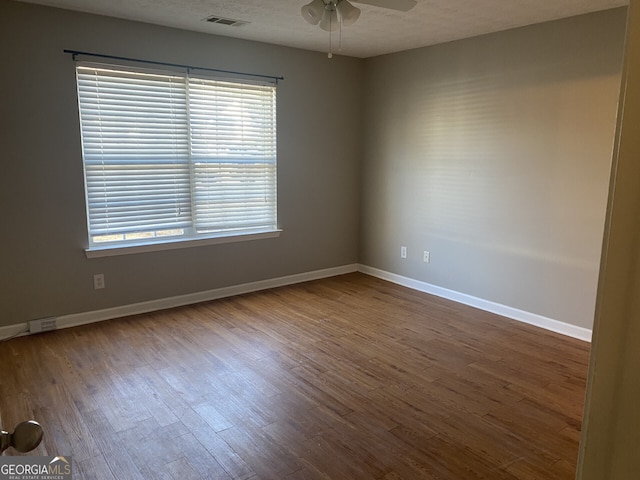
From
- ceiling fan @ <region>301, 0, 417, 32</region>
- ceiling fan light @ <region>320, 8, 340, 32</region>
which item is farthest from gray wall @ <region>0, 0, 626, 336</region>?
ceiling fan light @ <region>320, 8, 340, 32</region>

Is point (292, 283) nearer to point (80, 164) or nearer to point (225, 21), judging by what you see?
point (80, 164)

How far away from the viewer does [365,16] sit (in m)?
3.50

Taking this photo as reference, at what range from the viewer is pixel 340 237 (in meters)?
5.46

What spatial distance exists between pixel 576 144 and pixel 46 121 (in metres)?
4.04

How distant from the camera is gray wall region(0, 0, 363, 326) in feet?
11.2

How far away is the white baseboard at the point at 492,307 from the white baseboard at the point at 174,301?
0.64 m

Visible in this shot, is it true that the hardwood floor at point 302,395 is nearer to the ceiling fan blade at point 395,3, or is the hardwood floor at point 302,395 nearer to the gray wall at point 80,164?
the gray wall at point 80,164

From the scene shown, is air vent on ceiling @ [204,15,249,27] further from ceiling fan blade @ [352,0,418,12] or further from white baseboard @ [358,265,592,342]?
white baseboard @ [358,265,592,342]

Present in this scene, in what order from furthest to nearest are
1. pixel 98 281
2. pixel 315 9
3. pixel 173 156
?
pixel 173 156
pixel 98 281
pixel 315 9

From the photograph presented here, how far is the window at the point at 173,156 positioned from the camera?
12.4 ft

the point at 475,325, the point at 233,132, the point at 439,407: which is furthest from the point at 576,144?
the point at 233,132

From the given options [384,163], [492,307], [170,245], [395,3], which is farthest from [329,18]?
[492,307]

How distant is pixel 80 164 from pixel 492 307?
3.76 meters

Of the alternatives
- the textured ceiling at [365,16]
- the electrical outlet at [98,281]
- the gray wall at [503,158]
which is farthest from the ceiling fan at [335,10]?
the electrical outlet at [98,281]
